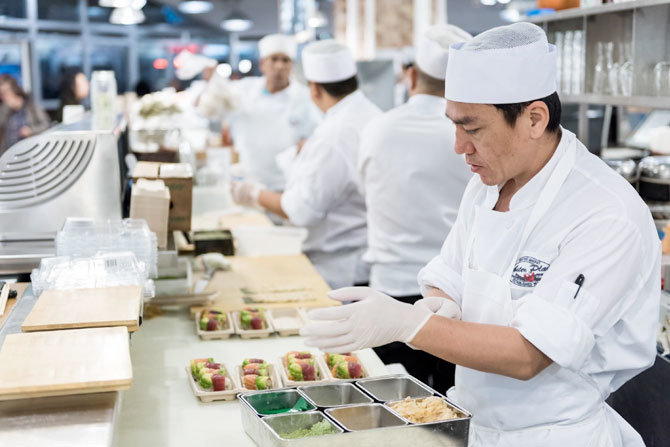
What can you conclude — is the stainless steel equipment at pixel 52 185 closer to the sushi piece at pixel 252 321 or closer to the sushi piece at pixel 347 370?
the sushi piece at pixel 252 321

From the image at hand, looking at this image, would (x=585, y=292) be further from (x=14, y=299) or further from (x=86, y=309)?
(x=14, y=299)

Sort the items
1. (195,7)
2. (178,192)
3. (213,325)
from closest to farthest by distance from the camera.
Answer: (213,325), (178,192), (195,7)

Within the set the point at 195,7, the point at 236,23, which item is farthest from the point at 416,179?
the point at 236,23

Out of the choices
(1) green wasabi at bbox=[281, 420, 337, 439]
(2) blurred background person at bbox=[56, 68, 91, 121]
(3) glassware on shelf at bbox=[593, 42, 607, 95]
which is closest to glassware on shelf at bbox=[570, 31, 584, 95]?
(3) glassware on shelf at bbox=[593, 42, 607, 95]

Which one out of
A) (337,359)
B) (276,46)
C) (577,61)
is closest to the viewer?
(337,359)

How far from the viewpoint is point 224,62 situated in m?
15.7

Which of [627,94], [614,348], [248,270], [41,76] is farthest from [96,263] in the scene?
[41,76]

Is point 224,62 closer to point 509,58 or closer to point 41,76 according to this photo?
point 41,76

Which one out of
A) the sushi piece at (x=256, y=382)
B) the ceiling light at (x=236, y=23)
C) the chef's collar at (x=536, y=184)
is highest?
the ceiling light at (x=236, y=23)

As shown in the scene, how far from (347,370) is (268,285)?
104 cm

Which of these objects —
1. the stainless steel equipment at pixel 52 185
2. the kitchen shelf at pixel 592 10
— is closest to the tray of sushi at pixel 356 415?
the stainless steel equipment at pixel 52 185

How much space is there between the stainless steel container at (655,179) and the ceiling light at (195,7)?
12.1 metres

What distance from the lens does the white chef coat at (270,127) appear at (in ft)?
20.2

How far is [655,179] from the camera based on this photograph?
10.6ft
